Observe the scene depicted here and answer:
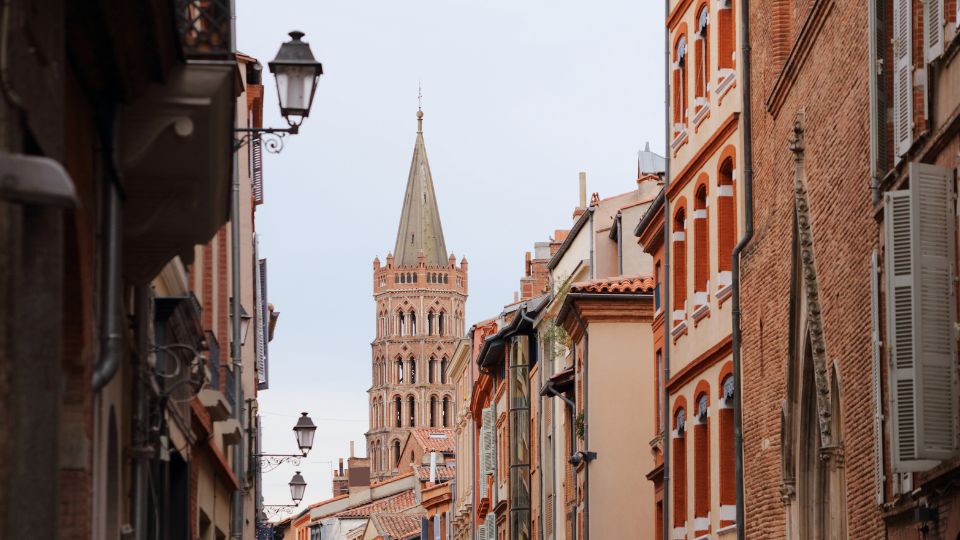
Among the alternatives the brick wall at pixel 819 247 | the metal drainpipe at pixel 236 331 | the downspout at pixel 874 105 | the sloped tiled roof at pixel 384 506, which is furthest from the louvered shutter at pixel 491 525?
the downspout at pixel 874 105

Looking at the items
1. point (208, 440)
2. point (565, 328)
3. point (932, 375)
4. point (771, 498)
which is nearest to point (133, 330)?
point (932, 375)

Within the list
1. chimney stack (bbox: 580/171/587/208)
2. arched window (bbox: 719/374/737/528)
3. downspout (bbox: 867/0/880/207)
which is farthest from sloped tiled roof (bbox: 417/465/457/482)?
downspout (bbox: 867/0/880/207)

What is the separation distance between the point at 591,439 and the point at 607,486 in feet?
3.53

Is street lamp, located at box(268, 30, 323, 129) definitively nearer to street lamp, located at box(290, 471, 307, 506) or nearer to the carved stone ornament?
the carved stone ornament

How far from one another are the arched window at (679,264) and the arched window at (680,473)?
5.91ft

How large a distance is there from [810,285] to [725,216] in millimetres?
7615

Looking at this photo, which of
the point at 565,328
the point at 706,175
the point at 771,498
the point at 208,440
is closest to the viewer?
the point at 208,440

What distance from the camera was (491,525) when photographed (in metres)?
64.2

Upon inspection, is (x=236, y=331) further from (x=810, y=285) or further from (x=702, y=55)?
(x=702, y=55)

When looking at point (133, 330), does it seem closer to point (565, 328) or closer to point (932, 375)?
point (932, 375)

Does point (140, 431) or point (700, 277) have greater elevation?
point (700, 277)

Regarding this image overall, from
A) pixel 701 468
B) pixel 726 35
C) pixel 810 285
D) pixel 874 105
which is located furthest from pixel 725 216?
pixel 874 105

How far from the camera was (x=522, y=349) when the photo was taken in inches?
2175

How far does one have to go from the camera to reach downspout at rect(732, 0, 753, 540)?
2723 centimetres
